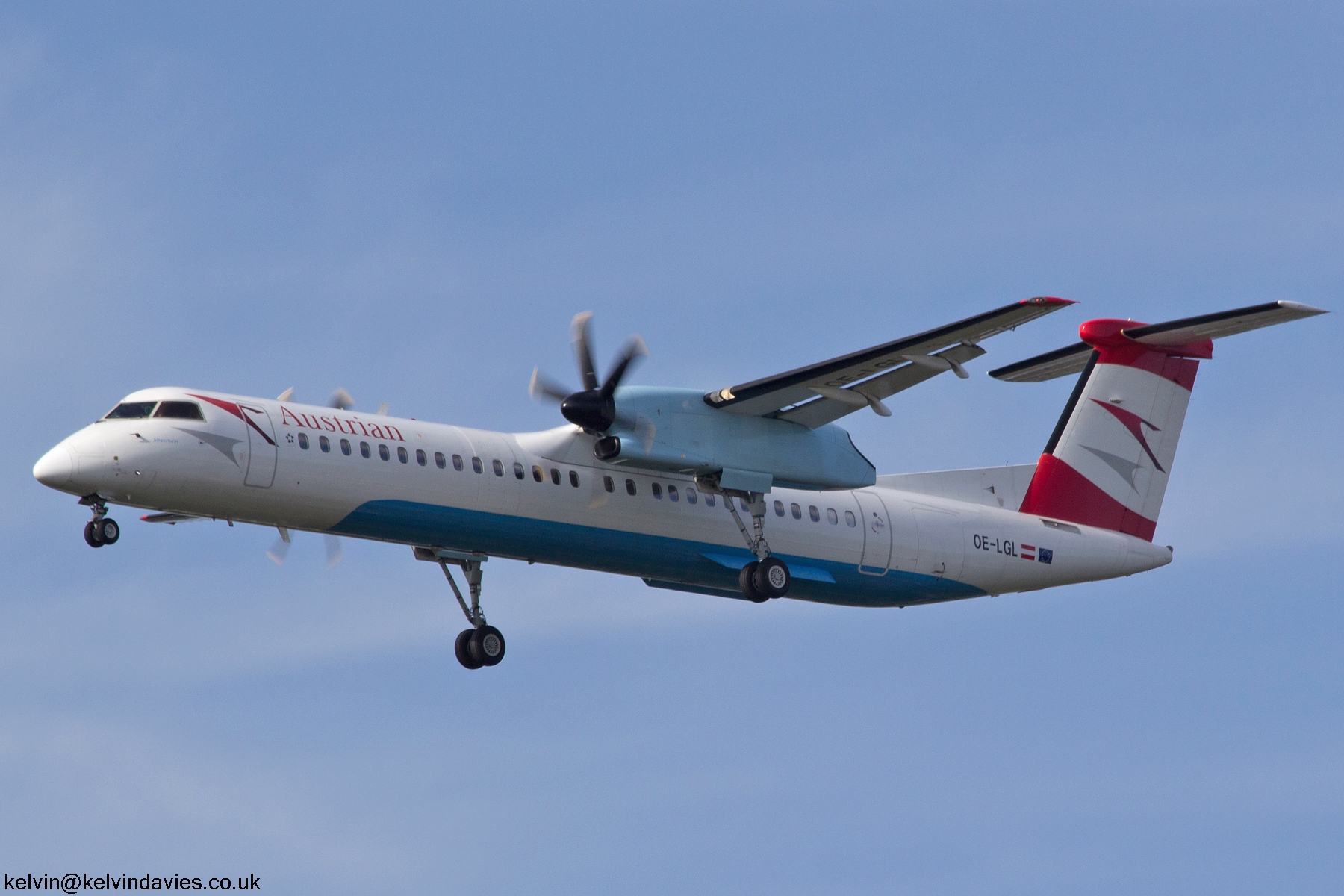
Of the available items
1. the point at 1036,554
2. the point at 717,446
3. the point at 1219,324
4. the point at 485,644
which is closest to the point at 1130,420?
the point at 1036,554

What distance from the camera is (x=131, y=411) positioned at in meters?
19.9

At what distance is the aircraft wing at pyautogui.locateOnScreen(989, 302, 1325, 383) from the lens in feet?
70.9

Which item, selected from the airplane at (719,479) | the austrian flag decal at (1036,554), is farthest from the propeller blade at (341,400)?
the austrian flag decal at (1036,554)

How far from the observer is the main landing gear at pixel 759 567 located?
23.0m

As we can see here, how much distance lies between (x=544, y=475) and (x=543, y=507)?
0.45 metres

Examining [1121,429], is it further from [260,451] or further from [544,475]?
[260,451]

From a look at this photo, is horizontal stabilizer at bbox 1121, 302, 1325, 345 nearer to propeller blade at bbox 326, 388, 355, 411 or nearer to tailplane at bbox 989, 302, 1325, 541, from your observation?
tailplane at bbox 989, 302, 1325, 541

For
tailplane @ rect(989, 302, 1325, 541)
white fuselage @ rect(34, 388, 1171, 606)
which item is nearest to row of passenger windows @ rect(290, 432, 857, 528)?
white fuselage @ rect(34, 388, 1171, 606)

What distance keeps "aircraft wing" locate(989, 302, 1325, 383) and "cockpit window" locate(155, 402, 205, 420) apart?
13.6m

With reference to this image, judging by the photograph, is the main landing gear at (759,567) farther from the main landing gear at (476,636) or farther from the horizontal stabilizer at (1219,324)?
the horizontal stabilizer at (1219,324)

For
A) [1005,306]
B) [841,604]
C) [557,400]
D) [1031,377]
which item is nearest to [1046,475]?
[1031,377]

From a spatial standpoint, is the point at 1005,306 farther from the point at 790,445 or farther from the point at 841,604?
the point at 841,604

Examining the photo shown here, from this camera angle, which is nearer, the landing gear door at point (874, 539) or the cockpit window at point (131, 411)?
the cockpit window at point (131, 411)

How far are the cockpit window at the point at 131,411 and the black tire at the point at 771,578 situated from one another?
27.7 feet
